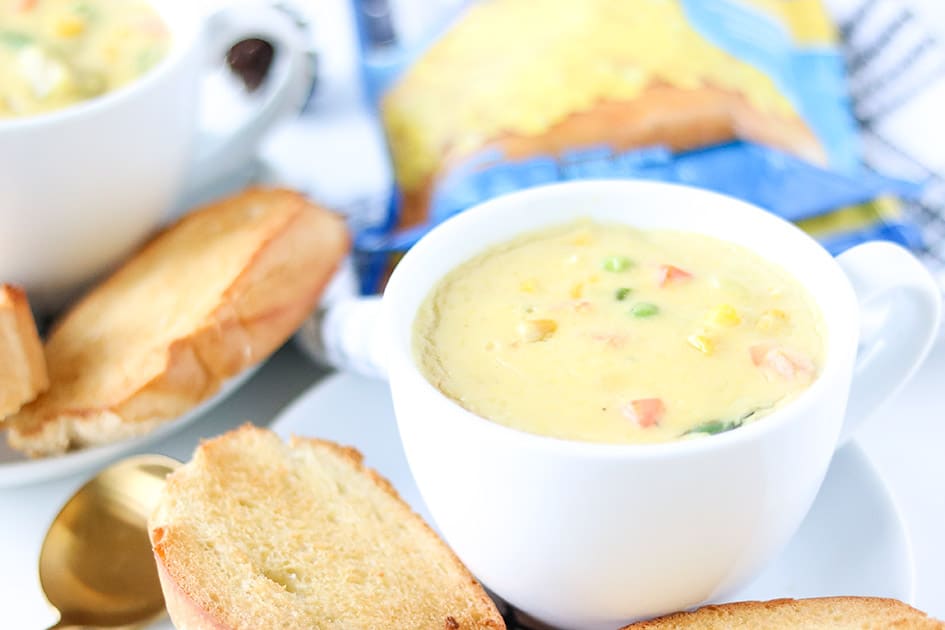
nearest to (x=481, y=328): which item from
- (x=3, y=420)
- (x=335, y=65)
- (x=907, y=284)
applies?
(x=907, y=284)

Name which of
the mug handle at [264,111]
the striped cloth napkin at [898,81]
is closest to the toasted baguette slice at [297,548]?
the mug handle at [264,111]

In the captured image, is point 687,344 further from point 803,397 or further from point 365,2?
point 365,2

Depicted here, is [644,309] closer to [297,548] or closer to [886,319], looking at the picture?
[886,319]

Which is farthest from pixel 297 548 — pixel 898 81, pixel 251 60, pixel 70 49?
Answer: pixel 898 81

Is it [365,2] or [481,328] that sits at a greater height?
[481,328]

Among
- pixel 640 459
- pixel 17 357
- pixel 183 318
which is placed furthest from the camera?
pixel 183 318

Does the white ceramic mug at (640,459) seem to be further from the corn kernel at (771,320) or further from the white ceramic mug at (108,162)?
the white ceramic mug at (108,162)
